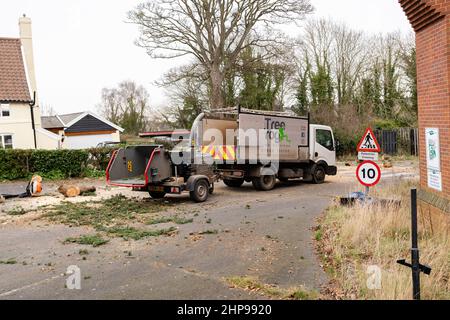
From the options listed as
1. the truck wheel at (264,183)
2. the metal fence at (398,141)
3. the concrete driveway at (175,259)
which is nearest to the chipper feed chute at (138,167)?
the concrete driveway at (175,259)

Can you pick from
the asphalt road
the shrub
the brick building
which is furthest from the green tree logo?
the shrub

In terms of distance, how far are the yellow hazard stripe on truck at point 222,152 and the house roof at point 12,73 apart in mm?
16408

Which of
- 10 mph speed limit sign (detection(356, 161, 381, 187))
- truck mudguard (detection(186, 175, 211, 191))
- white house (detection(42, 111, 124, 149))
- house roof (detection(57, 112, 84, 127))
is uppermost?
house roof (detection(57, 112, 84, 127))

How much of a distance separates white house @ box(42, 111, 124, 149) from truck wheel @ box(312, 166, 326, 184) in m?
26.4

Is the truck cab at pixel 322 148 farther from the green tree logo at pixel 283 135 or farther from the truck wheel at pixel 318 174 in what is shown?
the green tree logo at pixel 283 135

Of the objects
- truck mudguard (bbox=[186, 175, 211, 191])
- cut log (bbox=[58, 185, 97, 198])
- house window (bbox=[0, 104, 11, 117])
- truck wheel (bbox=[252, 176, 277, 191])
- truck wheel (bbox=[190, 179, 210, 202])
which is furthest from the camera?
house window (bbox=[0, 104, 11, 117])

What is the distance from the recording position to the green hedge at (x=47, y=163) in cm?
1877

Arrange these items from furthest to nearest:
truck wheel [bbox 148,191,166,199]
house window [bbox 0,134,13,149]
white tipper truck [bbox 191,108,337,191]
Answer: house window [bbox 0,134,13,149]
white tipper truck [bbox 191,108,337,191]
truck wheel [bbox 148,191,166,199]

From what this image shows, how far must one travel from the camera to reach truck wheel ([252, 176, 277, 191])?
15455 millimetres

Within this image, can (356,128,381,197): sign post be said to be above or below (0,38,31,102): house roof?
below

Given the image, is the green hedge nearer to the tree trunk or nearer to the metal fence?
the tree trunk

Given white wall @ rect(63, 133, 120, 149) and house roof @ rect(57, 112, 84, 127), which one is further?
house roof @ rect(57, 112, 84, 127)

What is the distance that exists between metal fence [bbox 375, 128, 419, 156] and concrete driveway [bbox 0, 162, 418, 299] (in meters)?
22.6

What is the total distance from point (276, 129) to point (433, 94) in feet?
25.5
